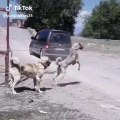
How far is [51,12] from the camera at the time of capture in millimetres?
55875

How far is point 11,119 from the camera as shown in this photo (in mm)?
9508

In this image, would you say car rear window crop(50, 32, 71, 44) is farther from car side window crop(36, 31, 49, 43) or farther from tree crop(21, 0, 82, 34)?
tree crop(21, 0, 82, 34)

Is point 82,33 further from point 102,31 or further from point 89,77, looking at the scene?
point 89,77

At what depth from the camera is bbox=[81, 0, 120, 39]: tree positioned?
186 feet

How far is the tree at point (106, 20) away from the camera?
2234 inches

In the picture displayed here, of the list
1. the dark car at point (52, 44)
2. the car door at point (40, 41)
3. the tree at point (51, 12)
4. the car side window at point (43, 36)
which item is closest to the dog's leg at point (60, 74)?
the dark car at point (52, 44)

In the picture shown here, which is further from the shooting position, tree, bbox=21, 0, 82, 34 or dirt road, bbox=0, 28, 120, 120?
tree, bbox=21, 0, 82, 34

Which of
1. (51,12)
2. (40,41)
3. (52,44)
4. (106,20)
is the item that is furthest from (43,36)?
(106,20)

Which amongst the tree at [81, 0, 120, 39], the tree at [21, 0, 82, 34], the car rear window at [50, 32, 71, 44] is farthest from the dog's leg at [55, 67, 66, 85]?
the tree at [81, 0, 120, 39]

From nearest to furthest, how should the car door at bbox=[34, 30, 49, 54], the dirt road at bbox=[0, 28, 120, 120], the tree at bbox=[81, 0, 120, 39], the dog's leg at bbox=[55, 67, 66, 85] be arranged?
the dirt road at bbox=[0, 28, 120, 120] → the dog's leg at bbox=[55, 67, 66, 85] → the car door at bbox=[34, 30, 49, 54] → the tree at bbox=[81, 0, 120, 39]

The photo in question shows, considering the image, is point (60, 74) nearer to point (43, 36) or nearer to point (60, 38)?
point (60, 38)

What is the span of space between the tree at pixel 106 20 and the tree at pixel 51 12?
8.25ft

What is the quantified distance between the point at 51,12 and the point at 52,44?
30.5 m

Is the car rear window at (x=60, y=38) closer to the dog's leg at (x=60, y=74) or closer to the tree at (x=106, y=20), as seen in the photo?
the dog's leg at (x=60, y=74)
